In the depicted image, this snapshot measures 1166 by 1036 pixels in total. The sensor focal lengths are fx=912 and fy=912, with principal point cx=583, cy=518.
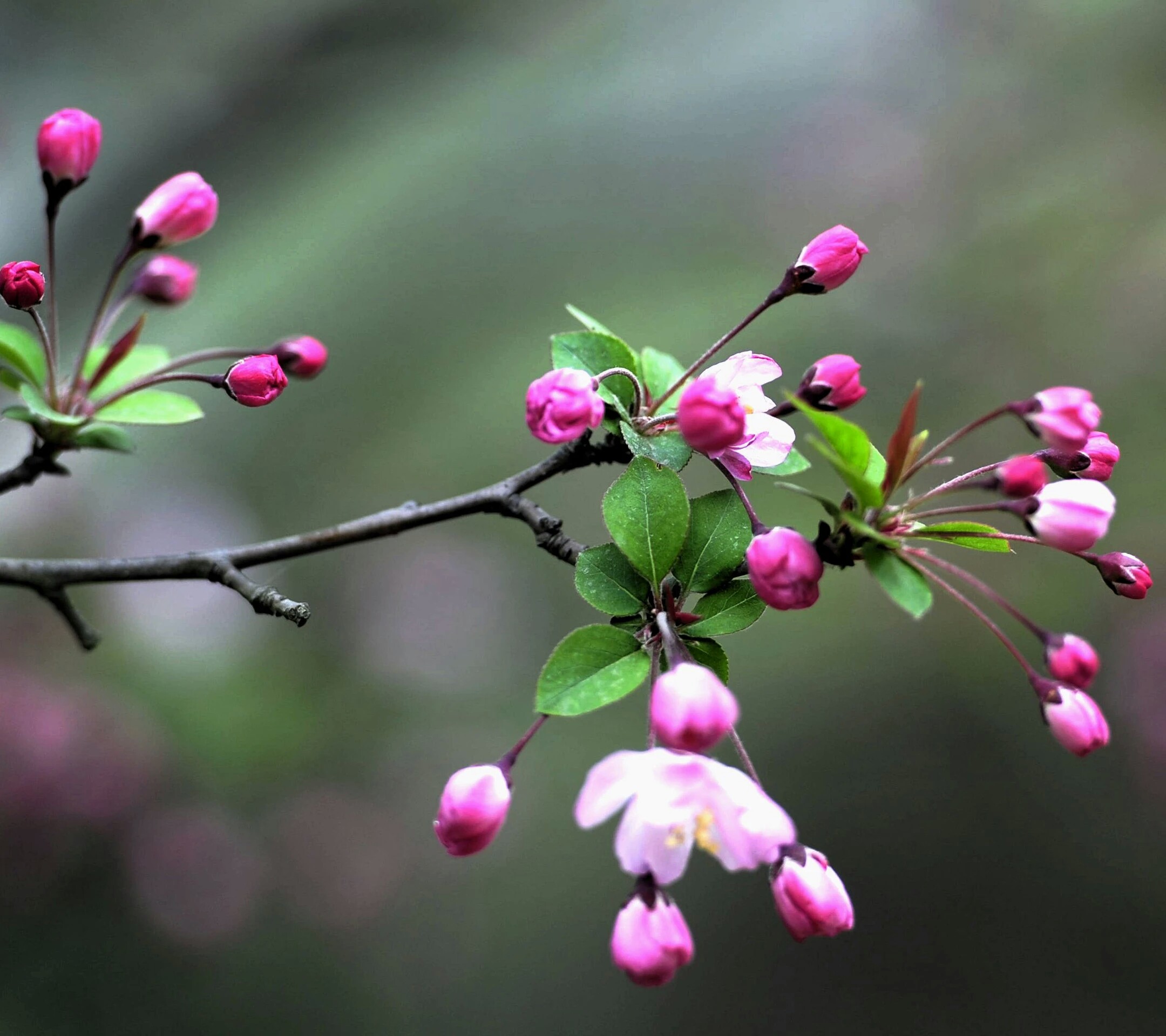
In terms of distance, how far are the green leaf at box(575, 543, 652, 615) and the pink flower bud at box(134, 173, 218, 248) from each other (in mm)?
527

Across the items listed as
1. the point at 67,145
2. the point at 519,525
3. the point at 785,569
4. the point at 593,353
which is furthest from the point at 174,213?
the point at 519,525

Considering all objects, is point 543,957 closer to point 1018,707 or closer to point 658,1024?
point 658,1024

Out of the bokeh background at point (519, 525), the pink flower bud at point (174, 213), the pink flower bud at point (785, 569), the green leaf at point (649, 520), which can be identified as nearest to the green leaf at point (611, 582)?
the green leaf at point (649, 520)

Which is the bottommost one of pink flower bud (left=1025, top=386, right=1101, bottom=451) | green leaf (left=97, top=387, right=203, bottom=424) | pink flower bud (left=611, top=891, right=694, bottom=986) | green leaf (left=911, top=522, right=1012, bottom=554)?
pink flower bud (left=611, top=891, right=694, bottom=986)

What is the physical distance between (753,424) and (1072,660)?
0.92 ft

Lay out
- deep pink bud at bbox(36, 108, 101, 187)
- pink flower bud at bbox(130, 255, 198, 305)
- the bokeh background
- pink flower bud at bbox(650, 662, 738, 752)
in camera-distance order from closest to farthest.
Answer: pink flower bud at bbox(650, 662, 738, 752) → deep pink bud at bbox(36, 108, 101, 187) → pink flower bud at bbox(130, 255, 198, 305) → the bokeh background

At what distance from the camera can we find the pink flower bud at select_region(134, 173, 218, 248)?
2.96 feet

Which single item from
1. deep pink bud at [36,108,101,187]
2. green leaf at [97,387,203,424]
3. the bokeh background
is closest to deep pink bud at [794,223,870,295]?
green leaf at [97,387,203,424]

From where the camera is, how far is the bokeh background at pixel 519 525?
226cm

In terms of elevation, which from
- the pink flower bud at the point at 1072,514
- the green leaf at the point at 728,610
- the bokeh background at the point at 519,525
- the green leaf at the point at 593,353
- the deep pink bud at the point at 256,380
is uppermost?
the pink flower bud at the point at 1072,514

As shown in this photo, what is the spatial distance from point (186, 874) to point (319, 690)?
20.6 inches

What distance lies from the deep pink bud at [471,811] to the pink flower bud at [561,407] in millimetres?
244

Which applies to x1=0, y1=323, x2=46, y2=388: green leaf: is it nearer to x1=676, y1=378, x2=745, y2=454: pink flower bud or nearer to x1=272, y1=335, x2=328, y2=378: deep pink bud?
x1=272, y1=335, x2=328, y2=378: deep pink bud

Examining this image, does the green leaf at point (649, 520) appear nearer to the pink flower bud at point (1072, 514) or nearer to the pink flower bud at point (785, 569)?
the pink flower bud at point (785, 569)
